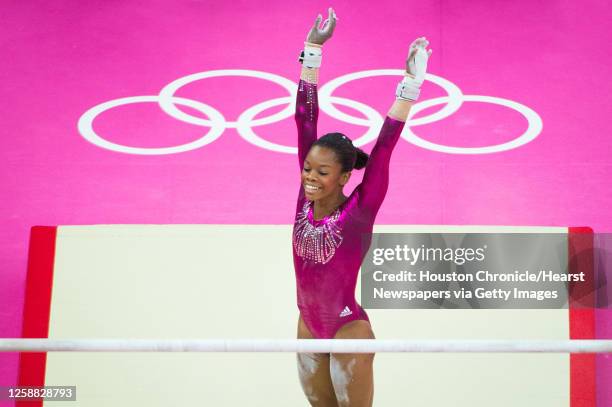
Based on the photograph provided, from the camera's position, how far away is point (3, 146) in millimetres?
5672

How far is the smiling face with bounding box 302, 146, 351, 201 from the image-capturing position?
332 centimetres

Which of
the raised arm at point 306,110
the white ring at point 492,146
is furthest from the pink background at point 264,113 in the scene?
the raised arm at point 306,110

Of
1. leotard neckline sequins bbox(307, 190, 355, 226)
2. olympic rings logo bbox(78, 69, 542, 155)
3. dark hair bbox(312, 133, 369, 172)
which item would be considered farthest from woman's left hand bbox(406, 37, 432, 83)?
olympic rings logo bbox(78, 69, 542, 155)

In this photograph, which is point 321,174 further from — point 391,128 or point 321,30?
point 321,30

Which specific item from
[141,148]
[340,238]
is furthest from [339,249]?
[141,148]

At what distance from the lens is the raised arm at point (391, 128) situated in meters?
3.24

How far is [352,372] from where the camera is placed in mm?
3283

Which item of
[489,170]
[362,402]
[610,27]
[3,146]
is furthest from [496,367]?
[3,146]

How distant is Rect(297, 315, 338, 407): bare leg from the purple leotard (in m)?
0.11

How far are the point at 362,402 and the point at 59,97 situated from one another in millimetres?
3829

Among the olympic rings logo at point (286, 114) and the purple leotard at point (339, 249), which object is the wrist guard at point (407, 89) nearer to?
the purple leotard at point (339, 249)

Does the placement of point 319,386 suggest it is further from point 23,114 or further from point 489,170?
point 23,114

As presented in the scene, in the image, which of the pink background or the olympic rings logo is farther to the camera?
the olympic rings logo

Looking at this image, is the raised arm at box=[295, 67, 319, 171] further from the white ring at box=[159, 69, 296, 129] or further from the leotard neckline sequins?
the white ring at box=[159, 69, 296, 129]
